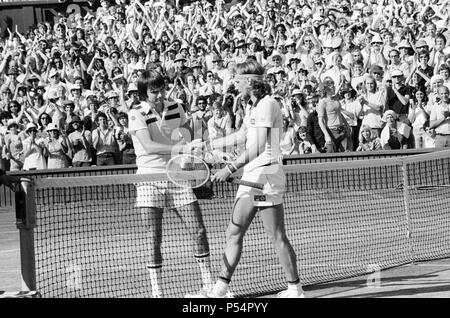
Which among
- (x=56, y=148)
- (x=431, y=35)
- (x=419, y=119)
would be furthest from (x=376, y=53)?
(x=56, y=148)

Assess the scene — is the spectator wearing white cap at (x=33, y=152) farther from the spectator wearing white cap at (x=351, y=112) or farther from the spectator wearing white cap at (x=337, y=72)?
the spectator wearing white cap at (x=351, y=112)

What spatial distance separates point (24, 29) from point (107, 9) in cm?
642

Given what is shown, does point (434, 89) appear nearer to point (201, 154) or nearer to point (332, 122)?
point (332, 122)

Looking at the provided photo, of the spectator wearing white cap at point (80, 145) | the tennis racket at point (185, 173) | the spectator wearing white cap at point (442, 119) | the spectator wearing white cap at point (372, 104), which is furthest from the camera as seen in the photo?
the spectator wearing white cap at point (80, 145)

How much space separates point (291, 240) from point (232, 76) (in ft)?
27.7

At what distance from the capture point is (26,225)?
8977 mm

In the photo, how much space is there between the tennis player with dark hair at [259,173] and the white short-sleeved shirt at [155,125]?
2.74ft

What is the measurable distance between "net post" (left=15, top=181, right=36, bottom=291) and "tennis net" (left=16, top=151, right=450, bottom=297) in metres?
0.02

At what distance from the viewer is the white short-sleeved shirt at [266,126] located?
9227 millimetres

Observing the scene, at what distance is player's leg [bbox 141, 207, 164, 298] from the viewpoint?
9883 mm

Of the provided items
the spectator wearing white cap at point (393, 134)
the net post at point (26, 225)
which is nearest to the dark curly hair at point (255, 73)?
the net post at point (26, 225)

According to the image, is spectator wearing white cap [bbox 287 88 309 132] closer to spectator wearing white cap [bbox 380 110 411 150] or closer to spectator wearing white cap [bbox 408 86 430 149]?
spectator wearing white cap [bbox 380 110 411 150]

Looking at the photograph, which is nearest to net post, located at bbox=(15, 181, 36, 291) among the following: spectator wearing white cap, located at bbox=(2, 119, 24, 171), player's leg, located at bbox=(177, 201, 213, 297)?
player's leg, located at bbox=(177, 201, 213, 297)
